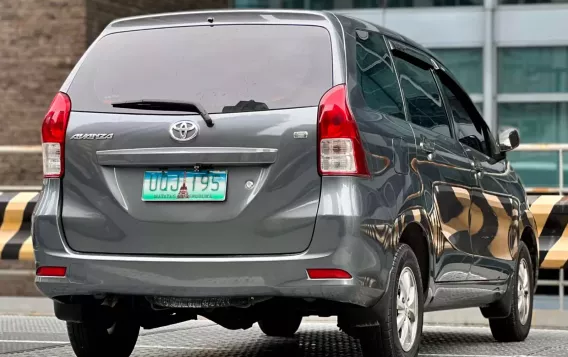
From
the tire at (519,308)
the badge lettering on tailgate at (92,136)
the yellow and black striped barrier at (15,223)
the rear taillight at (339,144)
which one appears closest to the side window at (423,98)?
the rear taillight at (339,144)

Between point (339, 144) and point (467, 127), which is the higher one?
point (339, 144)

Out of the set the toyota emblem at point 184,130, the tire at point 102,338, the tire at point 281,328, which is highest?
the toyota emblem at point 184,130

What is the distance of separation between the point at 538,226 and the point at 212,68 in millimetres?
5036

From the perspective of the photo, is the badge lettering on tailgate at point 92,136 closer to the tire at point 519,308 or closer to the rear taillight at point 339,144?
the rear taillight at point 339,144

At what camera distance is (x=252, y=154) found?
611 centimetres

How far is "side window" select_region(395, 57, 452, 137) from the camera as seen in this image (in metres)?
7.20

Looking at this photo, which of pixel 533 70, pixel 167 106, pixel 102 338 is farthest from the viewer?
pixel 533 70

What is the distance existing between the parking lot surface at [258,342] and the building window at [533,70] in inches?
358

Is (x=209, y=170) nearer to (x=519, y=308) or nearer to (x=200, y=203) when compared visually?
(x=200, y=203)

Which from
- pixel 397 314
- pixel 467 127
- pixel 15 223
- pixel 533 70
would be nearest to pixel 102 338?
pixel 397 314

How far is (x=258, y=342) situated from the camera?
28.9 ft

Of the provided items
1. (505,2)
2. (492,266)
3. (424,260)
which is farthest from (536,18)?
(424,260)

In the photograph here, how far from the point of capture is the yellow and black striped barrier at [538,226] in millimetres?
10586

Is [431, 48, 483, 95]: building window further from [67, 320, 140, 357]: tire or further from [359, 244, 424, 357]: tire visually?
[359, 244, 424, 357]: tire
